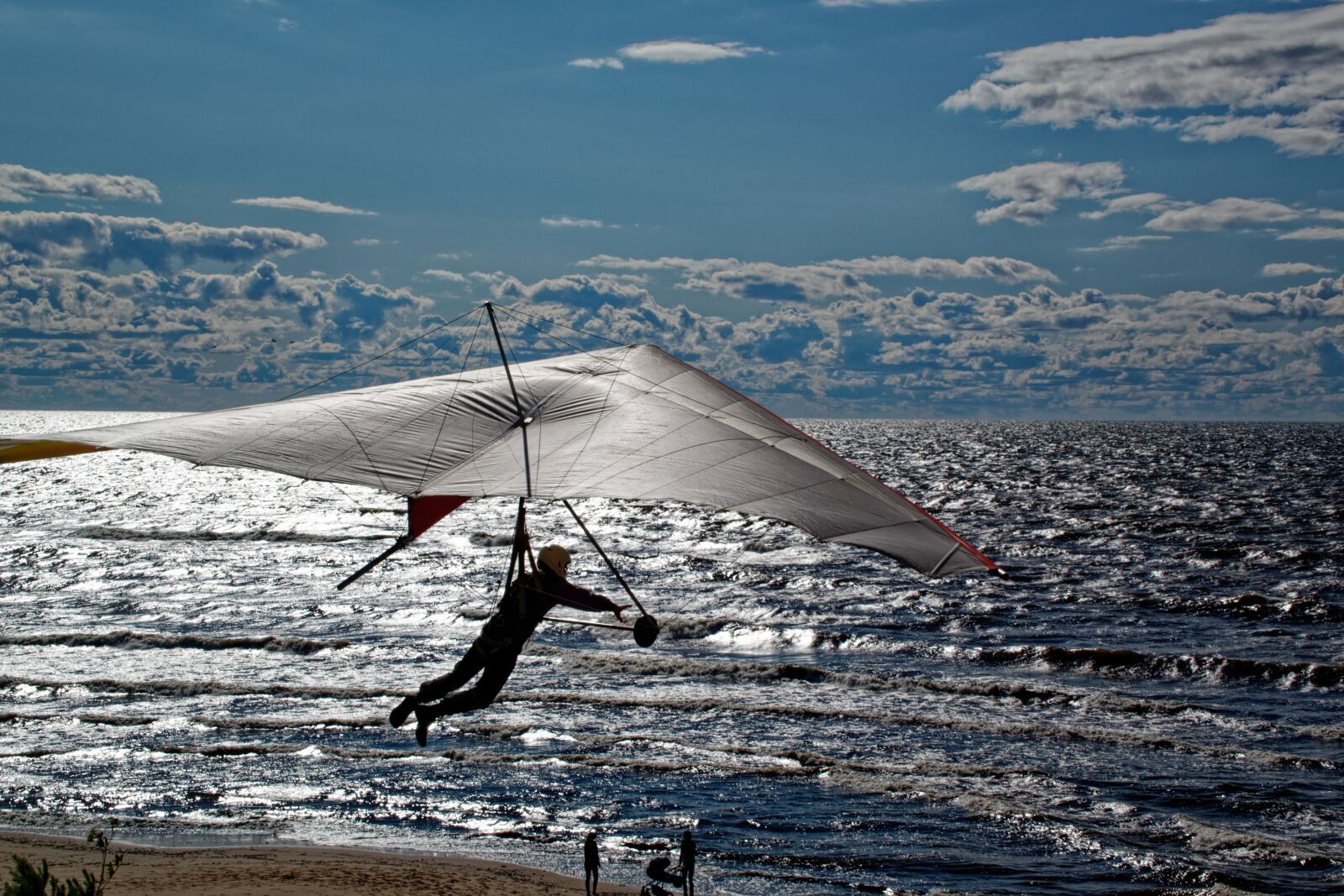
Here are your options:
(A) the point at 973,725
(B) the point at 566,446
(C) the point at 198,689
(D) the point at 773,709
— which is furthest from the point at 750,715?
(B) the point at 566,446

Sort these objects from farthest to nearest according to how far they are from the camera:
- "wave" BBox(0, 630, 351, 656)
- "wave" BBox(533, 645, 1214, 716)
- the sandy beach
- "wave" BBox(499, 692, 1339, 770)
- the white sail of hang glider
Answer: "wave" BBox(0, 630, 351, 656) < "wave" BBox(533, 645, 1214, 716) < "wave" BBox(499, 692, 1339, 770) < the sandy beach < the white sail of hang glider

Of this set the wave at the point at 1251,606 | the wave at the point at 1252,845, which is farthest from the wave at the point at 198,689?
the wave at the point at 1251,606

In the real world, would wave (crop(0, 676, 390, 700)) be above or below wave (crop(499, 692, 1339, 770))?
above

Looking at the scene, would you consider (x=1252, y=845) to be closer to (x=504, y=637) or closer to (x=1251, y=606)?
(x=504, y=637)

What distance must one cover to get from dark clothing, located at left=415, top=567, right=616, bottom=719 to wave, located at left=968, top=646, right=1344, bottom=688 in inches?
877

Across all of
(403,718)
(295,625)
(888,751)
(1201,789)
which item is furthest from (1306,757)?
(295,625)

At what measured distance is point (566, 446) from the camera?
29.1 feet

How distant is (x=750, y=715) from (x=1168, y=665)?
441 inches

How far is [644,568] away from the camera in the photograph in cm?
4569

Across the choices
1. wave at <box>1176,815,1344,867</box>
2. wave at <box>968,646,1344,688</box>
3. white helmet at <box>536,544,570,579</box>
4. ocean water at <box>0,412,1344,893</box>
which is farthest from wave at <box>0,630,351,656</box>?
→ white helmet at <box>536,544,570,579</box>

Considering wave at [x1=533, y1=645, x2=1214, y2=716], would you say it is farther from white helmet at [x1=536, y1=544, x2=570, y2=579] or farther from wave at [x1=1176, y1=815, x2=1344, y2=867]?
white helmet at [x1=536, y1=544, x2=570, y2=579]

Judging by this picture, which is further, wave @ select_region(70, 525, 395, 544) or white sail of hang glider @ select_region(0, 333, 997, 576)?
wave @ select_region(70, 525, 395, 544)

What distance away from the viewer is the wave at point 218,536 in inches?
2264

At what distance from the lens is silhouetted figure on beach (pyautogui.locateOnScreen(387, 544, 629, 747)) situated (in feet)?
29.2
